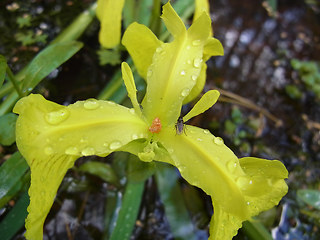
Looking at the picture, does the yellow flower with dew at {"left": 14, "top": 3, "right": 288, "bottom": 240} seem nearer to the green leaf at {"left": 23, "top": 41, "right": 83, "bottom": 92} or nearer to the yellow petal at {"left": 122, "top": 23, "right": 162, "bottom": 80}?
the yellow petal at {"left": 122, "top": 23, "right": 162, "bottom": 80}

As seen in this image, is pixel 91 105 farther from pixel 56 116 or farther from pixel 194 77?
pixel 194 77

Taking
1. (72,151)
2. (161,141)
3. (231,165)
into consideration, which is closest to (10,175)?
(72,151)

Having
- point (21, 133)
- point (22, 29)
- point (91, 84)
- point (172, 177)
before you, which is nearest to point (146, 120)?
point (21, 133)

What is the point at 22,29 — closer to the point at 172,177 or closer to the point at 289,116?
the point at 172,177

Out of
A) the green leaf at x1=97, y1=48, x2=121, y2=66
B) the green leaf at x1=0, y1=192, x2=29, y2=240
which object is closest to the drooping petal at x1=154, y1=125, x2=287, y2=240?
the green leaf at x1=0, y1=192, x2=29, y2=240

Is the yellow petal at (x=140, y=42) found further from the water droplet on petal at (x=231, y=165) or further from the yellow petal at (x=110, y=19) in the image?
the water droplet on petal at (x=231, y=165)
